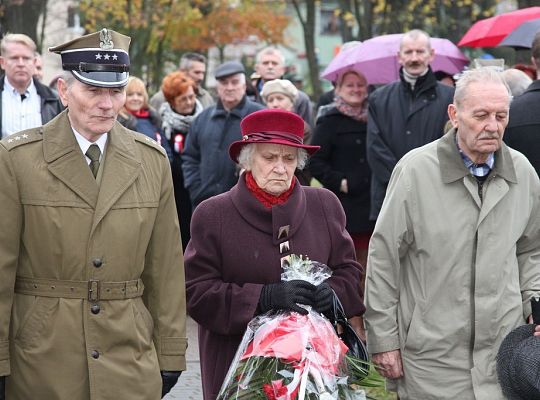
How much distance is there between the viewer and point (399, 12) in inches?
1308

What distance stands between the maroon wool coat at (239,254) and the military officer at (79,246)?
0.40 meters

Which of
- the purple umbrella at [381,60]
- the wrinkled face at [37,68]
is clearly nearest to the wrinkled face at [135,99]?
the wrinkled face at [37,68]

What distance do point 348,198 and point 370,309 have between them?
4.36 m

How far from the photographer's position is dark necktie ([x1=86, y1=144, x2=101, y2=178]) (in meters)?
4.83

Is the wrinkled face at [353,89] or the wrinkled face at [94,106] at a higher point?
the wrinkled face at [94,106]

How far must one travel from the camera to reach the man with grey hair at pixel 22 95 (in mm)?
9680

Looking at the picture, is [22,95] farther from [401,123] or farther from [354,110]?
[401,123]

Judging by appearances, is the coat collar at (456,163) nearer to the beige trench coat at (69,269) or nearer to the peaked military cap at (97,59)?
the beige trench coat at (69,269)

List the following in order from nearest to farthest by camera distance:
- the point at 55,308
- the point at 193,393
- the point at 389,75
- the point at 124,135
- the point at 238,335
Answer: the point at 55,308, the point at 124,135, the point at 238,335, the point at 193,393, the point at 389,75

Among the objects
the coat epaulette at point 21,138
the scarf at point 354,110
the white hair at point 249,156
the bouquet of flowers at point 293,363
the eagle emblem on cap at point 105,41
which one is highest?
the eagle emblem on cap at point 105,41

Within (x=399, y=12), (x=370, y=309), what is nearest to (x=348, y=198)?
(x=370, y=309)

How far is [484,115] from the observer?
17.8ft

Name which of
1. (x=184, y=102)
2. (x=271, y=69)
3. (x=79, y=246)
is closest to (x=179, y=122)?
(x=184, y=102)

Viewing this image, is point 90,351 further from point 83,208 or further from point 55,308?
point 83,208
